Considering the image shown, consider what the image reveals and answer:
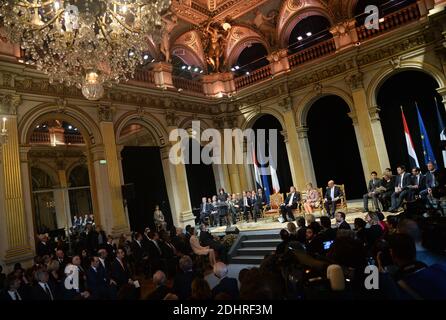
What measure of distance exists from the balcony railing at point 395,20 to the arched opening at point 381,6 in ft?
1.07

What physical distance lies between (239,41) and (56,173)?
9.03 m

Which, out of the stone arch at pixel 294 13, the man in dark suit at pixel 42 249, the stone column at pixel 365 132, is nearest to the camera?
the man in dark suit at pixel 42 249

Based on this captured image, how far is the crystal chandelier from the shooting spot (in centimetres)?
453

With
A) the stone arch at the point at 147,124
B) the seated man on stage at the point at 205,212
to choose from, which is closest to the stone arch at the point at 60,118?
the stone arch at the point at 147,124

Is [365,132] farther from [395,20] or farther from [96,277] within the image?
[96,277]

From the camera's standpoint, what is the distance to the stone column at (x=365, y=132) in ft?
30.9

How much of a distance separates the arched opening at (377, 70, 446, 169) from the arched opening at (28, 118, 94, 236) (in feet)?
35.5

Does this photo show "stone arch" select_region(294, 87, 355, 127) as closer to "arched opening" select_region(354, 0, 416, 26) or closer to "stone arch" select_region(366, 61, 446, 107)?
"stone arch" select_region(366, 61, 446, 107)

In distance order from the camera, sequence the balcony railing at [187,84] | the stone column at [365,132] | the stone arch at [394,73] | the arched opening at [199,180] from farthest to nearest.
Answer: the arched opening at [199,180], the balcony railing at [187,84], the stone column at [365,132], the stone arch at [394,73]

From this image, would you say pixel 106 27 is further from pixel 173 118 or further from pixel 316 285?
pixel 173 118

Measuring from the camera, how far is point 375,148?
948cm

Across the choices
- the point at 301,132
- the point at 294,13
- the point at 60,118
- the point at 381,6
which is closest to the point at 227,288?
the point at 60,118

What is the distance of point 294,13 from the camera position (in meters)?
11.2

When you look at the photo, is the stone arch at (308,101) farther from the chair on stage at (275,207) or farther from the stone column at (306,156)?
the chair on stage at (275,207)
